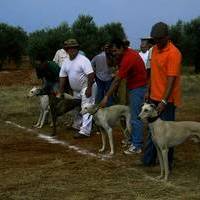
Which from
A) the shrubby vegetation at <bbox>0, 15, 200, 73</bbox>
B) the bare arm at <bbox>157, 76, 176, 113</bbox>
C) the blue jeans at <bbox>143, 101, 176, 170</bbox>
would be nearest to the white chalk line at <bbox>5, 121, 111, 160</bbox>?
the blue jeans at <bbox>143, 101, 176, 170</bbox>

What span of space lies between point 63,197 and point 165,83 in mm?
2431

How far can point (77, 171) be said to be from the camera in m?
9.89

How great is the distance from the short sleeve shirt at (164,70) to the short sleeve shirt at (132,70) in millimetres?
1080

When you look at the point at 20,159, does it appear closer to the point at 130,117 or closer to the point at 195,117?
the point at 130,117

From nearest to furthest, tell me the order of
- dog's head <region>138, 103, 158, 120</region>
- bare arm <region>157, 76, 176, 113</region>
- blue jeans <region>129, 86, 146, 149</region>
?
bare arm <region>157, 76, 176, 113</region>, dog's head <region>138, 103, 158, 120</region>, blue jeans <region>129, 86, 146, 149</region>

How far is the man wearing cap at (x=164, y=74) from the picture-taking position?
9.19 meters

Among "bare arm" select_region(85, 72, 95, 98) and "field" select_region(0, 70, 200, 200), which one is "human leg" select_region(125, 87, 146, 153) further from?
"bare arm" select_region(85, 72, 95, 98)

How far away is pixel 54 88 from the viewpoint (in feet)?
49.9

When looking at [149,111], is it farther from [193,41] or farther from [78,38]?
[193,41]

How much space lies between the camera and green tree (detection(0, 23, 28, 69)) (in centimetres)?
4684

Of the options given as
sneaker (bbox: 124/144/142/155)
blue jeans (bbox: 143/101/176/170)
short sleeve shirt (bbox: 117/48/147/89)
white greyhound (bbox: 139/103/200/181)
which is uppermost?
short sleeve shirt (bbox: 117/48/147/89)

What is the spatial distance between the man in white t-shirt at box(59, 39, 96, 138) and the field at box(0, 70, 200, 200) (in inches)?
13.8

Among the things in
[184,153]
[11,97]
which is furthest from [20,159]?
[11,97]

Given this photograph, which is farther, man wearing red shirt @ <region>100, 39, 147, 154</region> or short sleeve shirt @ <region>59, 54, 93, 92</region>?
short sleeve shirt @ <region>59, 54, 93, 92</region>
